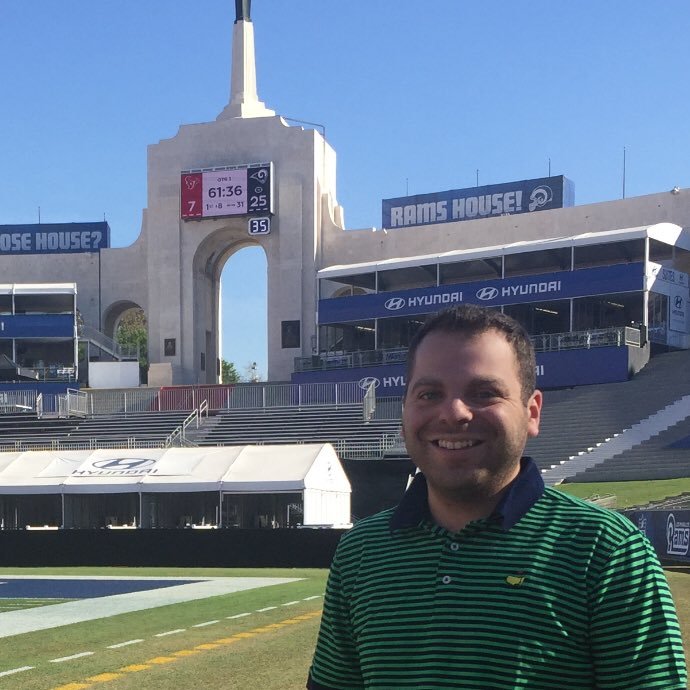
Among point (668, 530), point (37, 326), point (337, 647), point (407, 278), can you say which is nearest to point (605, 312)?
point (407, 278)

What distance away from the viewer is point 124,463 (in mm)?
39750

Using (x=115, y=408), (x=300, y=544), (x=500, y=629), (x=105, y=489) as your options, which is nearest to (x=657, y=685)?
(x=500, y=629)

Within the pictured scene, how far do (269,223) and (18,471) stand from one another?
33771 millimetres

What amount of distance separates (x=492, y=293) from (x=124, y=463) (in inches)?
1026

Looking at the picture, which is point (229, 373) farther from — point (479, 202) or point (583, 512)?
point (583, 512)

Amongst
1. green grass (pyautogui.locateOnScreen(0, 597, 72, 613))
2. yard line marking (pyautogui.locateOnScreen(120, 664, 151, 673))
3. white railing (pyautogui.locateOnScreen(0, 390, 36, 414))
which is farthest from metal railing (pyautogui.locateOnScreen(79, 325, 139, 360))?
yard line marking (pyautogui.locateOnScreen(120, 664, 151, 673))

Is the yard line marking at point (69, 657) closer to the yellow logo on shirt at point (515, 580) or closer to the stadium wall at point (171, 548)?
the yellow logo on shirt at point (515, 580)

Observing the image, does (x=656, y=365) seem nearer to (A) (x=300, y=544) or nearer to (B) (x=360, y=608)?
(A) (x=300, y=544)

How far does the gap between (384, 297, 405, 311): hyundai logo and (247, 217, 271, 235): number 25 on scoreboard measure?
10.8m

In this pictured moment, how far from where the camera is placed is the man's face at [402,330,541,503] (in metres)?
3.44

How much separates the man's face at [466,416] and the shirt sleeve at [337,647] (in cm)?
43

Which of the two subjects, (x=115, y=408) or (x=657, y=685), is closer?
(x=657, y=685)

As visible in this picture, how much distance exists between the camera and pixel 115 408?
61.9 meters

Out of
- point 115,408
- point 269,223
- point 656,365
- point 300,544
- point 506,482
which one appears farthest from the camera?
point 269,223
